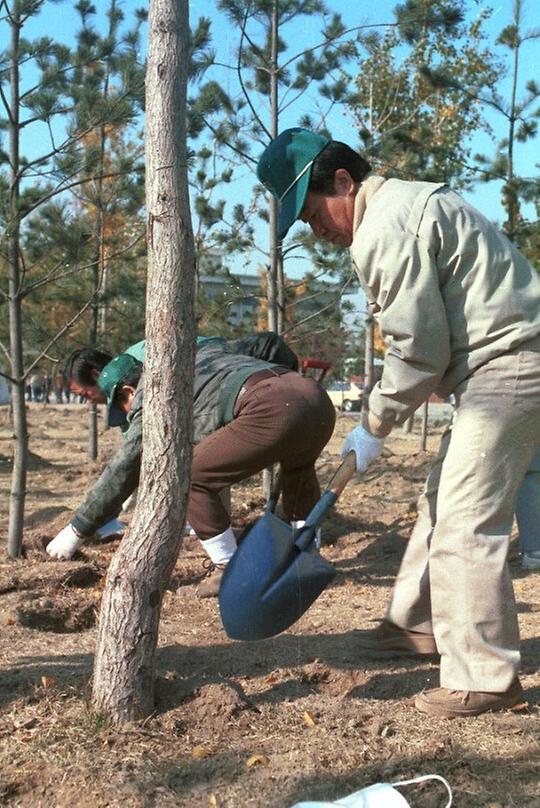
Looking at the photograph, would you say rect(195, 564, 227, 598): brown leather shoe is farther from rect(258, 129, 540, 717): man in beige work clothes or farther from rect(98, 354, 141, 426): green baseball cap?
rect(258, 129, 540, 717): man in beige work clothes

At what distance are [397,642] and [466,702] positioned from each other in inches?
26.0

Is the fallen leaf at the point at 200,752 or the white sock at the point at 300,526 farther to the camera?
the white sock at the point at 300,526

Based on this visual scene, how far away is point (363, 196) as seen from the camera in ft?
9.78

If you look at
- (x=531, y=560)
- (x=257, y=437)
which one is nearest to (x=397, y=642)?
(x=257, y=437)

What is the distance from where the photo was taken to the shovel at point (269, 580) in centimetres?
282

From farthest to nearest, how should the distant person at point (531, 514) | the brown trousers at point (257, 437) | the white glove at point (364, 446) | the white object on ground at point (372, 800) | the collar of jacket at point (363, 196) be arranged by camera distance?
the distant person at point (531, 514) < the brown trousers at point (257, 437) < the white glove at point (364, 446) < the collar of jacket at point (363, 196) < the white object on ground at point (372, 800)

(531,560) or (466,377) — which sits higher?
(466,377)

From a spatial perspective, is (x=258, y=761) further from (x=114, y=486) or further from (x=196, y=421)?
(x=196, y=421)

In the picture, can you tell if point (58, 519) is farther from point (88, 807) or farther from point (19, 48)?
point (88, 807)

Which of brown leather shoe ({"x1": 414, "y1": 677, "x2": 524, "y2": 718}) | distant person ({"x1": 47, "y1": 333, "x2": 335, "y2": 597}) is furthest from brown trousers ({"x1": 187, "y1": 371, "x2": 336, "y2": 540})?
brown leather shoe ({"x1": 414, "y1": 677, "x2": 524, "y2": 718})

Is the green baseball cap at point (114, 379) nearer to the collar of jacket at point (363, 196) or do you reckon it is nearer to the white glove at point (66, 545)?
the white glove at point (66, 545)

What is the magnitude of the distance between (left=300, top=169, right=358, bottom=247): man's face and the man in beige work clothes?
0.47 feet

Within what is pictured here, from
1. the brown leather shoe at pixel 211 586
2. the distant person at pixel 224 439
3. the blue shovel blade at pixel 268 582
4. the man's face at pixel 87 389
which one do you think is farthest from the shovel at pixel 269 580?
the man's face at pixel 87 389

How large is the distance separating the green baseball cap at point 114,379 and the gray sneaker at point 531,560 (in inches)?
89.9
